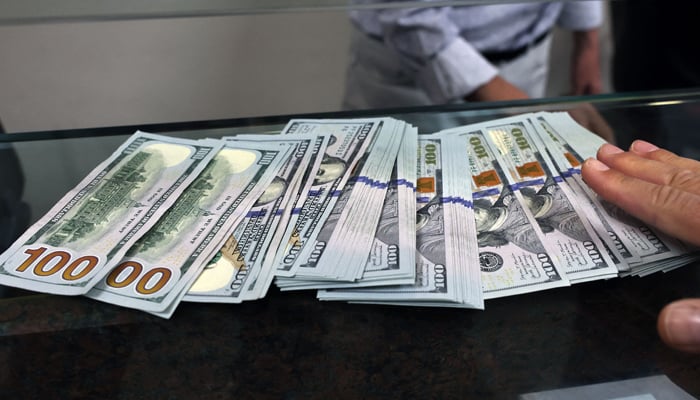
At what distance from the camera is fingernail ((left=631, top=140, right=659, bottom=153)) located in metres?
0.80

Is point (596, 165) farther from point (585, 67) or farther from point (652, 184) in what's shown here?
point (585, 67)

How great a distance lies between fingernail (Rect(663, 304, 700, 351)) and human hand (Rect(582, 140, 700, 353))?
18 mm

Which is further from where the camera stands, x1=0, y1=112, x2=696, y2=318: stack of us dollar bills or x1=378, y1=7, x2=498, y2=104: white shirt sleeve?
x1=378, y1=7, x2=498, y2=104: white shirt sleeve

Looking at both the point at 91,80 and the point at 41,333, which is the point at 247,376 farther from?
the point at 91,80

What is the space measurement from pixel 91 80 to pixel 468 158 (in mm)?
1809

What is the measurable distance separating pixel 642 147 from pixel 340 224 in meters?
0.44

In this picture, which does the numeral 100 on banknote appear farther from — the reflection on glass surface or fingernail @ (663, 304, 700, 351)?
fingernail @ (663, 304, 700, 351)

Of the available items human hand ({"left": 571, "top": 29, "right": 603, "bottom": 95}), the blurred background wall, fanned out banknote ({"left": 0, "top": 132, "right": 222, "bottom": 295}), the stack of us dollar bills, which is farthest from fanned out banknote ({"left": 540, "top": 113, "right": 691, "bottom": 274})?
the blurred background wall

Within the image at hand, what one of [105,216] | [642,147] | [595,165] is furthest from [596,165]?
[105,216]

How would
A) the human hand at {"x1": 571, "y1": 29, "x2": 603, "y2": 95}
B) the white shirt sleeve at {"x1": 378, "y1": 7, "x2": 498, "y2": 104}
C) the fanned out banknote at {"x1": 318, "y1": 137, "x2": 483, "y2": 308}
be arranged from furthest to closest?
1. the human hand at {"x1": 571, "y1": 29, "x2": 603, "y2": 95}
2. the white shirt sleeve at {"x1": 378, "y1": 7, "x2": 498, "y2": 104}
3. the fanned out banknote at {"x1": 318, "y1": 137, "x2": 483, "y2": 308}

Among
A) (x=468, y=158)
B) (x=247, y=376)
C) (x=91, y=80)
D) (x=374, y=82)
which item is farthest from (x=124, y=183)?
(x=91, y=80)

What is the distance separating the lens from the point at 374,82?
137 cm

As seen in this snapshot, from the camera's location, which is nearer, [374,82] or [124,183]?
[124,183]

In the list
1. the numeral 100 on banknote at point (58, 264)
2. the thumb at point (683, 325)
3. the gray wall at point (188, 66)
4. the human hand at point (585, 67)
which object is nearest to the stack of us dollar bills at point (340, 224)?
the numeral 100 on banknote at point (58, 264)
